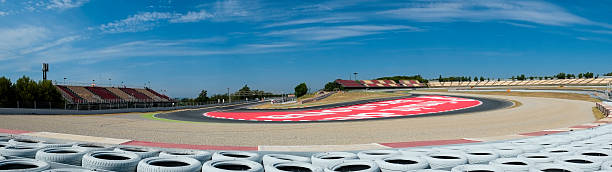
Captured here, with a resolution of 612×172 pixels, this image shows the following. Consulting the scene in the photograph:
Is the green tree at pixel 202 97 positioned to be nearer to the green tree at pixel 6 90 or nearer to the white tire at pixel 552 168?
the green tree at pixel 6 90

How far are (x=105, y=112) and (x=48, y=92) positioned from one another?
50.3 ft

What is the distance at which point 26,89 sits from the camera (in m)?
39.2

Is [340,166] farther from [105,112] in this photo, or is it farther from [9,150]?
[105,112]

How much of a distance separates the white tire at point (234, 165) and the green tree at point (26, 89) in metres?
44.4

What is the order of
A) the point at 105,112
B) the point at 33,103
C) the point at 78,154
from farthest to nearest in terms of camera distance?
the point at 105,112 < the point at 33,103 < the point at 78,154

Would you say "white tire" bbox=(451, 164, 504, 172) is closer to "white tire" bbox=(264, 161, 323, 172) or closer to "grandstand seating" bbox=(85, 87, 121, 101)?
"white tire" bbox=(264, 161, 323, 172)

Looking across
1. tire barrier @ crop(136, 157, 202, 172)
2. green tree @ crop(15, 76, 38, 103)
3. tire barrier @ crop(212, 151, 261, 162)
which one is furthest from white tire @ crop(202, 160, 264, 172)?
green tree @ crop(15, 76, 38, 103)

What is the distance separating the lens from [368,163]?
18.0 ft

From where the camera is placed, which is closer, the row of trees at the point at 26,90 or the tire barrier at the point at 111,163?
the tire barrier at the point at 111,163

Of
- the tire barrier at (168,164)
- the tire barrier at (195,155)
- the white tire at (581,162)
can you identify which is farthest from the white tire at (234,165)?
the white tire at (581,162)

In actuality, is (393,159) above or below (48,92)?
below

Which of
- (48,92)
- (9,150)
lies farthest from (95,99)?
(9,150)

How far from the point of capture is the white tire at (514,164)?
5027mm

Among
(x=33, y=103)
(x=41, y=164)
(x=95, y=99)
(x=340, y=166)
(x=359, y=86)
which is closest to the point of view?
(x=41, y=164)
